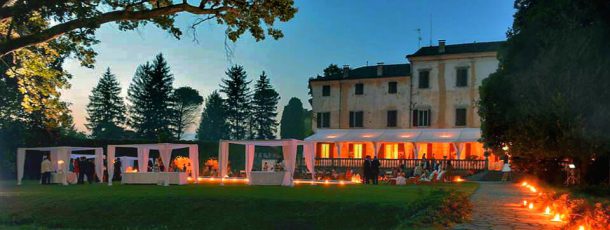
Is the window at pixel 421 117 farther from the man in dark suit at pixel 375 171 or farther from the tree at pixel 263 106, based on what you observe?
the tree at pixel 263 106

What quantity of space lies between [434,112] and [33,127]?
1068 inches

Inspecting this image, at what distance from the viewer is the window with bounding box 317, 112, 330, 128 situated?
51875mm

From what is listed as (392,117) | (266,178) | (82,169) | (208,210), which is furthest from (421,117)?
(208,210)

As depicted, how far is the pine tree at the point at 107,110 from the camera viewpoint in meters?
70.6

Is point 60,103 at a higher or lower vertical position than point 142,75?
lower

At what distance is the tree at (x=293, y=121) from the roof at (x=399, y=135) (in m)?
30.8

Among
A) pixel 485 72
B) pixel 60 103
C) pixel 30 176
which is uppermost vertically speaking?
pixel 485 72

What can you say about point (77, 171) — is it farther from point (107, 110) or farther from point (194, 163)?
point (107, 110)

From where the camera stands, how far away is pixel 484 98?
2350cm

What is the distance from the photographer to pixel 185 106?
84000 millimetres

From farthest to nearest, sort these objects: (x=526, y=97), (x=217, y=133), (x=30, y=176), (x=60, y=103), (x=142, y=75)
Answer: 1. (x=217, y=133)
2. (x=142, y=75)
3. (x=30, y=176)
4. (x=526, y=97)
5. (x=60, y=103)

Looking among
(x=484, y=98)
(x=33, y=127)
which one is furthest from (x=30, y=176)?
(x=484, y=98)

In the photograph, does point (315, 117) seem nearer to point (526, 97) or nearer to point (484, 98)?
point (484, 98)

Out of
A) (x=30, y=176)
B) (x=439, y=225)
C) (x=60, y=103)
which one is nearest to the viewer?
(x=439, y=225)
